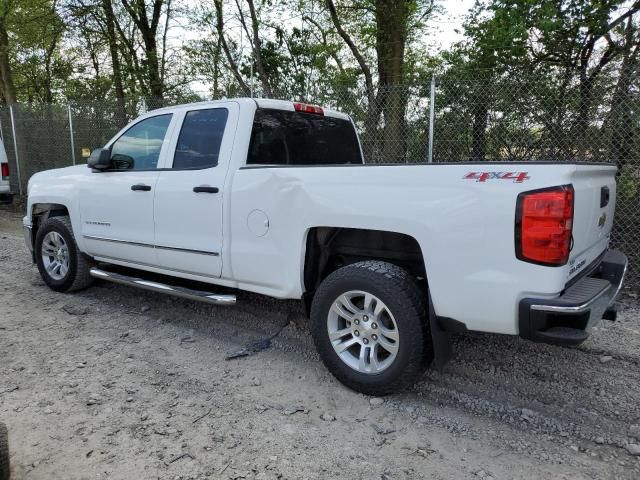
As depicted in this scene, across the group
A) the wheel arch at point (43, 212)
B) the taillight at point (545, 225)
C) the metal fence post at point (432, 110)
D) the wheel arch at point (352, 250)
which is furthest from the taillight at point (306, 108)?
the wheel arch at point (43, 212)

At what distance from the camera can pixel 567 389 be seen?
3.25 metres

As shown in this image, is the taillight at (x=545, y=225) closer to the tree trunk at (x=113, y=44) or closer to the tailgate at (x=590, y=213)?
the tailgate at (x=590, y=213)

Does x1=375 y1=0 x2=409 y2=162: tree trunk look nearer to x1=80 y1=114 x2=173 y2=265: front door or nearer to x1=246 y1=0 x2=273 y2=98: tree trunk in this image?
x1=246 y1=0 x2=273 y2=98: tree trunk

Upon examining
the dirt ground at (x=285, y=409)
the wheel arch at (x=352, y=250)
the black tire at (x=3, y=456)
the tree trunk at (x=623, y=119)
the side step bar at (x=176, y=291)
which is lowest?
the dirt ground at (x=285, y=409)

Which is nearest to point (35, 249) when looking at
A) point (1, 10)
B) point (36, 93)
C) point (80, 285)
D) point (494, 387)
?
point (80, 285)

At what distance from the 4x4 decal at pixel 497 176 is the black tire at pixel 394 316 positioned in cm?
77

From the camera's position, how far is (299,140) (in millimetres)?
4312

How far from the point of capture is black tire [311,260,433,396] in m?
2.94

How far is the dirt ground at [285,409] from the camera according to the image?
2494 millimetres

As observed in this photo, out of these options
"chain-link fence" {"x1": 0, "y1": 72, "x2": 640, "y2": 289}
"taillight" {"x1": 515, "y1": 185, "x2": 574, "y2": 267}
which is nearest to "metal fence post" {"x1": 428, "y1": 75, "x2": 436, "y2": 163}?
"chain-link fence" {"x1": 0, "y1": 72, "x2": 640, "y2": 289}

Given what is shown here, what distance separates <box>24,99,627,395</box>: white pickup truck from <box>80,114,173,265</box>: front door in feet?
0.06

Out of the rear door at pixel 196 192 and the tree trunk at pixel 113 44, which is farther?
the tree trunk at pixel 113 44

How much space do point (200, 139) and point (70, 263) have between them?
7.57 feet

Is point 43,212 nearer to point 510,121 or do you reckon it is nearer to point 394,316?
point 394,316
